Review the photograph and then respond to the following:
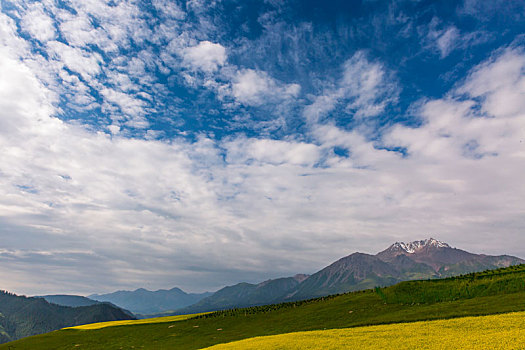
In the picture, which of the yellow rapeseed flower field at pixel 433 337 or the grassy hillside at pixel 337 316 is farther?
the grassy hillside at pixel 337 316

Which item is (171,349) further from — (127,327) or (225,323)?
(127,327)

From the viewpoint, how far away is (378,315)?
41938mm

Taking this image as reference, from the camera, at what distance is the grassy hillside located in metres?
37.5

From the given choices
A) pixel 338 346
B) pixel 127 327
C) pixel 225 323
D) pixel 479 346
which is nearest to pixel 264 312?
pixel 225 323

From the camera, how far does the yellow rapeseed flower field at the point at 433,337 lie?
19.6 m

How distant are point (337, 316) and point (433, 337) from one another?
84.5ft

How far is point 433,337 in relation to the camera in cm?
2252

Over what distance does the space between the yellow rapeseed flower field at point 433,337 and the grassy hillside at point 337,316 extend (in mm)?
7722

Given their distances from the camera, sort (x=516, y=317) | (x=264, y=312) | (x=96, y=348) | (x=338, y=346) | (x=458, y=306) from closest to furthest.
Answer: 1. (x=338, y=346)
2. (x=516, y=317)
3. (x=458, y=306)
4. (x=96, y=348)
5. (x=264, y=312)

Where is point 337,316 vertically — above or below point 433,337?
above

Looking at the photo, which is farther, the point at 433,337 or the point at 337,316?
the point at 337,316

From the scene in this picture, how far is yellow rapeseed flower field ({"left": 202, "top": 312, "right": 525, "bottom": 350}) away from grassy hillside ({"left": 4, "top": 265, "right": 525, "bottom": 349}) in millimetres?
7722

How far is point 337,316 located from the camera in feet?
153

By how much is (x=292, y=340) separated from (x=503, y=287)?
115 ft
